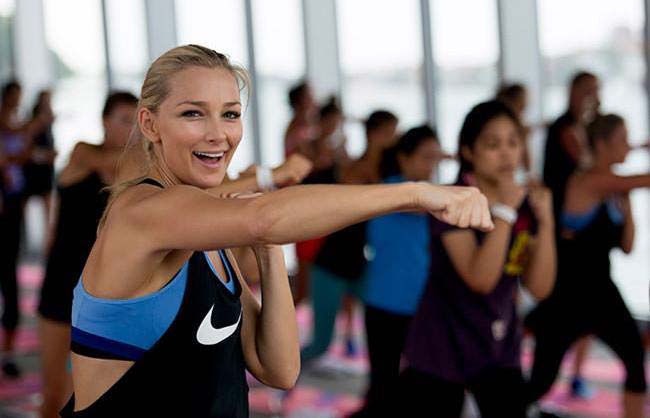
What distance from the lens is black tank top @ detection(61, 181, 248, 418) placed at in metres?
1.65

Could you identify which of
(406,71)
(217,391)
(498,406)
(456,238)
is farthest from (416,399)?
(406,71)

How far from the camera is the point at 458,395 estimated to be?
3148 mm

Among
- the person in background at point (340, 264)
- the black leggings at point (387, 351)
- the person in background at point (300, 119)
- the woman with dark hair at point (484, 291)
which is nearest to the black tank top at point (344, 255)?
the person in background at point (340, 264)

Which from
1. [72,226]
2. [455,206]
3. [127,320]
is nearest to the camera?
[455,206]

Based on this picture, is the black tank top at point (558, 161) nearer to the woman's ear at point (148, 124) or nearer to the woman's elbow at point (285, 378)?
the woman's elbow at point (285, 378)

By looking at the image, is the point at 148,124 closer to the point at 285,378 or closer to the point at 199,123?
the point at 199,123

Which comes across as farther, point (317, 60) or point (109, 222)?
point (317, 60)

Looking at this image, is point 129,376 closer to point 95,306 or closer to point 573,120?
point 95,306

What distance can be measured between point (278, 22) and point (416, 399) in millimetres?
5723

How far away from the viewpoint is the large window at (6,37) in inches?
440

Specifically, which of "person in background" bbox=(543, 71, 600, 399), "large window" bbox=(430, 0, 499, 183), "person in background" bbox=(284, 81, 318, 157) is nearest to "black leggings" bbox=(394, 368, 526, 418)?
"person in background" bbox=(543, 71, 600, 399)

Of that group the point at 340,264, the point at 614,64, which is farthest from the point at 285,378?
the point at 614,64

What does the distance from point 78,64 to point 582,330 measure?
25.9 ft

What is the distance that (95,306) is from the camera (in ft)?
5.43
